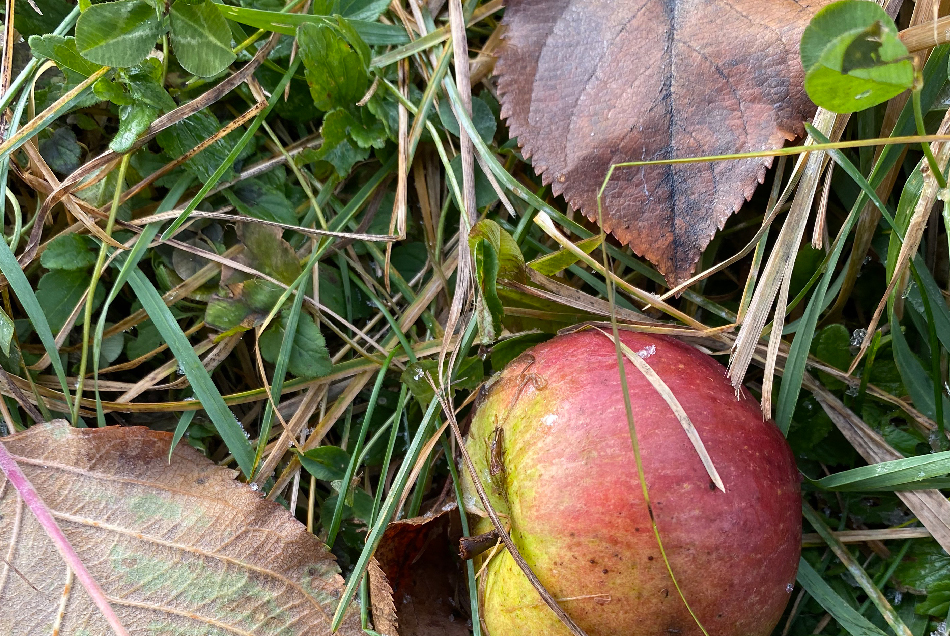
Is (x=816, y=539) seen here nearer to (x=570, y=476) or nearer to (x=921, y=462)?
(x=921, y=462)

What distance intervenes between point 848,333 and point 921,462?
0.29m

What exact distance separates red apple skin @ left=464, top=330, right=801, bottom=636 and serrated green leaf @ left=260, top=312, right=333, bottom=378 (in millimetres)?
474

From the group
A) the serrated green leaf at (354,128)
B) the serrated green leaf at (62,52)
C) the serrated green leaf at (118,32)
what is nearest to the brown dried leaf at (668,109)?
the serrated green leaf at (354,128)

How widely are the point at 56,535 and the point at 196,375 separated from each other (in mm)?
405

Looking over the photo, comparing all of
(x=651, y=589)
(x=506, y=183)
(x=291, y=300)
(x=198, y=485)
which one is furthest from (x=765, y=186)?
(x=198, y=485)

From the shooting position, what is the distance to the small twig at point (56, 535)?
1.39 metres

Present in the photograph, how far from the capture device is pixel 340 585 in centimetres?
146

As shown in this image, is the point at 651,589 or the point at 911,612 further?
the point at 911,612

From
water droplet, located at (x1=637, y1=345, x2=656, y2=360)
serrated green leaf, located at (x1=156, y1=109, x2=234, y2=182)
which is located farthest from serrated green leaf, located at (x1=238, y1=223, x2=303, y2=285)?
water droplet, located at (x1=637, y1=345, x2=656, y2=360)

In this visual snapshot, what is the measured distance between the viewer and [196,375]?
152 cm

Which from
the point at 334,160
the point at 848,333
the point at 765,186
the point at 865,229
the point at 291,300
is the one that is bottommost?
the point at 848,333

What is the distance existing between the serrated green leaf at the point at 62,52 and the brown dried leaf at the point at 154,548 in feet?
2.40

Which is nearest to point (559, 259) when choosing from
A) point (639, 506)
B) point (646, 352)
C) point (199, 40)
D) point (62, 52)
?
point (646, 352)

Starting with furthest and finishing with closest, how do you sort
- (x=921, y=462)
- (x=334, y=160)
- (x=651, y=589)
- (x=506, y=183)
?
(x=334, y=160)
(x=506, y=183)
(x=921, y=462)
(x=651, y=589)
